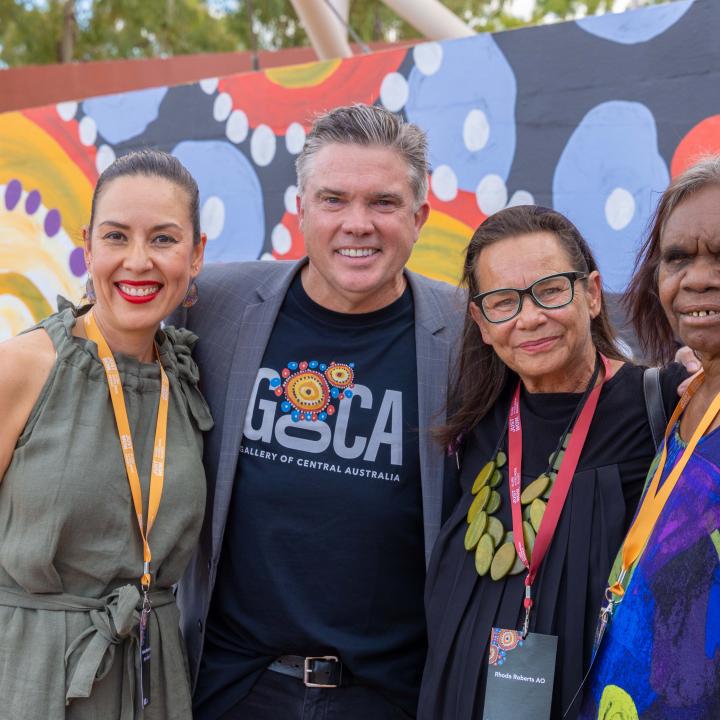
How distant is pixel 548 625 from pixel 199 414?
3.65ft

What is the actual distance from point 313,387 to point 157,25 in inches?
635

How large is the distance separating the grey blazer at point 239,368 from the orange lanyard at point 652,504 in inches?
27.6

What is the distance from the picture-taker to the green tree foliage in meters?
16.6

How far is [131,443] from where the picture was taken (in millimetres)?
2180

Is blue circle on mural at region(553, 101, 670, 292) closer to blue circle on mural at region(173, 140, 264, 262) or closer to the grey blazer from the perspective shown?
the grey blazer

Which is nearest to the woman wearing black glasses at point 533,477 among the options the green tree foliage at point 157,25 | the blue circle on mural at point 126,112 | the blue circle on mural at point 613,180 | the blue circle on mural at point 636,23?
the blue circle on mural at point 613,180

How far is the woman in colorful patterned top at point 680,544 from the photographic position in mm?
1513

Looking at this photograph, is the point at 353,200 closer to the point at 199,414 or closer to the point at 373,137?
the point at 373,137

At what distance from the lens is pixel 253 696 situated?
2369mm

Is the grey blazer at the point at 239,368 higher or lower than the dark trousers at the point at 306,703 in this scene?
higher

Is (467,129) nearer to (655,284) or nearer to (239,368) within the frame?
(239,368)

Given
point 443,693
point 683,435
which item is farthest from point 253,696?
point 683,435

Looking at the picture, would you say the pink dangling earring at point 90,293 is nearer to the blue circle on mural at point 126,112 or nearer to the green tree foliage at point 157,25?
the blue circle on mural at point 126,112

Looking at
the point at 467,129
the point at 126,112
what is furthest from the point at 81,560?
the point at 126,112
